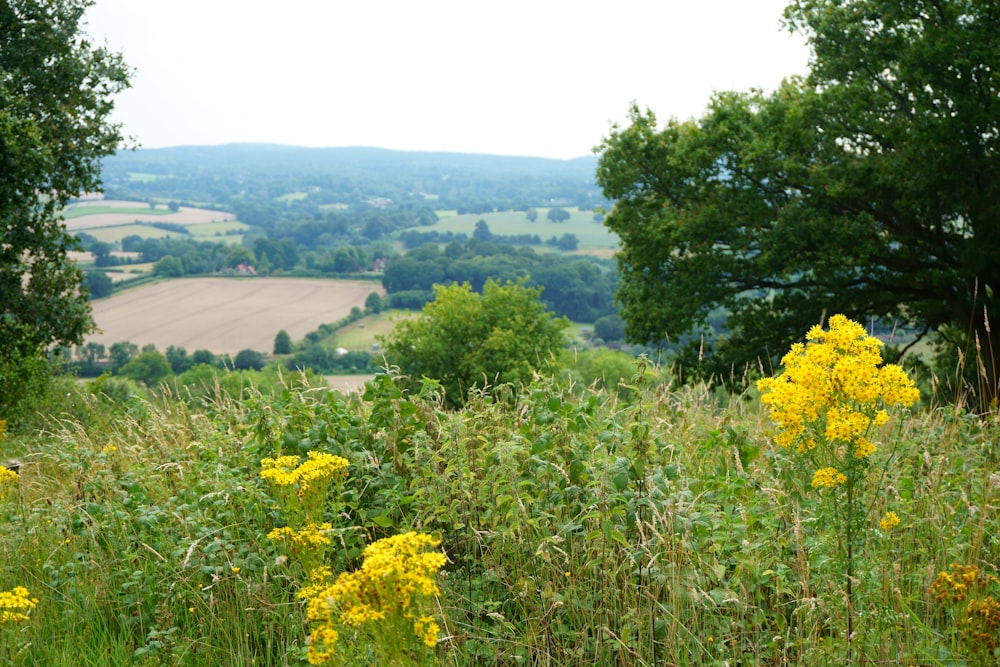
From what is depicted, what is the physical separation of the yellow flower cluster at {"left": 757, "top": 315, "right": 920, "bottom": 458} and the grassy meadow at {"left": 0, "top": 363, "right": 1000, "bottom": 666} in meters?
0.28

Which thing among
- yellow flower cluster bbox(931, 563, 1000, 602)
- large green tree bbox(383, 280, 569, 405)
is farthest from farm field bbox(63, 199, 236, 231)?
yellow flower cluster bbox(931, 563, 1000, 602)

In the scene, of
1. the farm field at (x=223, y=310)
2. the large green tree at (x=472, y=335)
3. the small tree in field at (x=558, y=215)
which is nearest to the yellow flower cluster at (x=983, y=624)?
the large green tree at (x=472, y=335)

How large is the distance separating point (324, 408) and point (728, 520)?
9.32 ft

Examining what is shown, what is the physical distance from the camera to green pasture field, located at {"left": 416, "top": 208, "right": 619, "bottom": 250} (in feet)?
486

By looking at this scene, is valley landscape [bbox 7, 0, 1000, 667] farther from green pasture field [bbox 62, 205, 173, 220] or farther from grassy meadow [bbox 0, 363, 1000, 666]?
green pasture field [bbox 62, 205, 173, 220]

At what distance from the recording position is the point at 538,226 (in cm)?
16075

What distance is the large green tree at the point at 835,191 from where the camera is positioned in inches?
672

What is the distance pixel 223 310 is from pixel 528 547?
91.8 m

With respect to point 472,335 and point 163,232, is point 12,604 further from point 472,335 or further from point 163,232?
point 163,232

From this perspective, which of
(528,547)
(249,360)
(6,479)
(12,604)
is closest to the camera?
(12,604)

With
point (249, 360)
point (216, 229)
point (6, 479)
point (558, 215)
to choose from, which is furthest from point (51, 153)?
point (558, 215)

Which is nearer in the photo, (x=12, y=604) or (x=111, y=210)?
(x=12, y=604)

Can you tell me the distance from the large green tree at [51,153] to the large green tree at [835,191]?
12962 millimetres

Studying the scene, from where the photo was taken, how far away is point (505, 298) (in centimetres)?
4522
